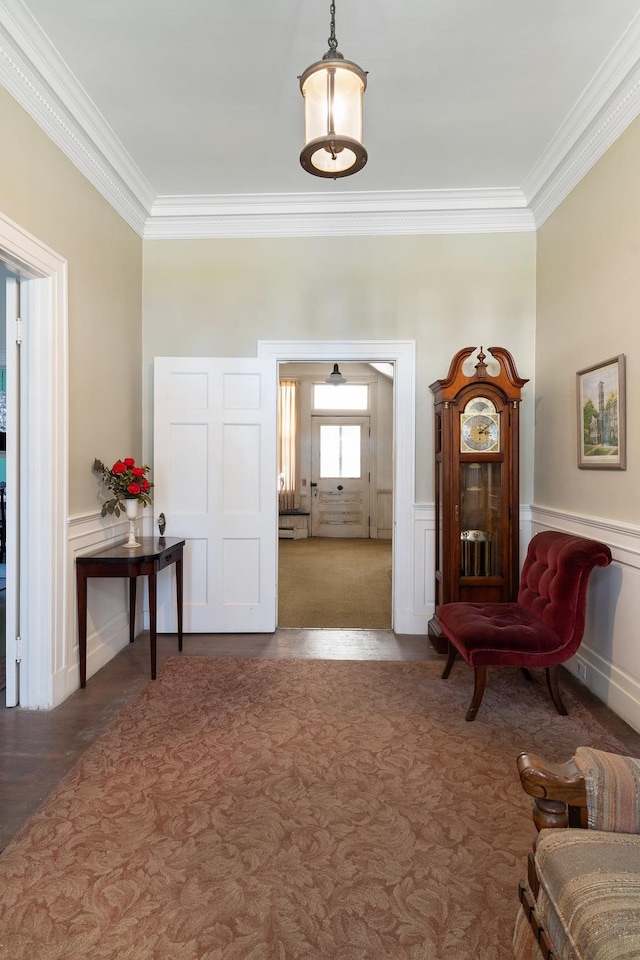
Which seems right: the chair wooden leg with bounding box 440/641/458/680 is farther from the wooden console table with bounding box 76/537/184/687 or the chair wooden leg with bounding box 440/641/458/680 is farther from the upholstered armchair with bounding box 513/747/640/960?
the upholstered armchair with bounding box 513/747/640/960

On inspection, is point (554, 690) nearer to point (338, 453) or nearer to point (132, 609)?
point (132, 609)

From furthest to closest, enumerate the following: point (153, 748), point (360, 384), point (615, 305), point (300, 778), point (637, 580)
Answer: point (360, 384) → point (615, 305) → point (637, 580) → point (153, 748) → point (300, 778)

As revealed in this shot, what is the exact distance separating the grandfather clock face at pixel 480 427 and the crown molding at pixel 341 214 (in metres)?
1.42

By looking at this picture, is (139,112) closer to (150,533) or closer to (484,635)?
(150,533)

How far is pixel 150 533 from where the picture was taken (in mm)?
4105

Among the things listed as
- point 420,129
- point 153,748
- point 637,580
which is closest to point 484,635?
point 637,580

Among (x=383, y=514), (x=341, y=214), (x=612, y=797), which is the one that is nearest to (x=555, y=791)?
(x=612, y=797)

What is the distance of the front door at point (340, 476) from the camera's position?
30.6ft

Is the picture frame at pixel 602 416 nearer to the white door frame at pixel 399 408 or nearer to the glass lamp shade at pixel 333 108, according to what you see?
the white door frame at pixel 399 408

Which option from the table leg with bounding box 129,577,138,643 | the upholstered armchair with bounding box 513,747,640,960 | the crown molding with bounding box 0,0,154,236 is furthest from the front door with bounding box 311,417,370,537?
the upholstered armchair with bounding box 513,747,640,960

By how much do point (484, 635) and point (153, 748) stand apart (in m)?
1.68

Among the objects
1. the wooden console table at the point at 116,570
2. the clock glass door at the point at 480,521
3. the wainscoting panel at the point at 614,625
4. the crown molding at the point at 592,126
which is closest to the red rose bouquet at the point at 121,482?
the wooden console table at the point at 116,570

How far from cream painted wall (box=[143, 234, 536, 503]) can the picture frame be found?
32.3 inches

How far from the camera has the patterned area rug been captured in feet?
4.92
